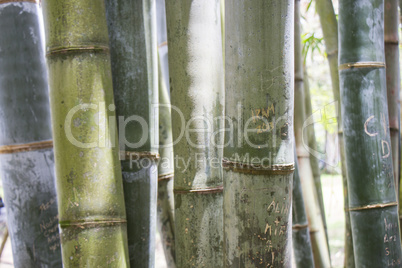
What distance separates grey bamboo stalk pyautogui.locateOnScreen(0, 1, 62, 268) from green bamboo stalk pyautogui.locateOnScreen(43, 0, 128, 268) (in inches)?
23.2

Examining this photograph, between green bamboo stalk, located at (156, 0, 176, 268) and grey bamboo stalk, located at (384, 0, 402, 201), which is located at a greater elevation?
grey bamboo stalk, located at (384, 0, 402, 201)

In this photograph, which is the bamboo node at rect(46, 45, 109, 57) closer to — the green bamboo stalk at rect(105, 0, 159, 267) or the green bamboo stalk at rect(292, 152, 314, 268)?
the green bamboo stalk at rect(105, 0, 159, 267)

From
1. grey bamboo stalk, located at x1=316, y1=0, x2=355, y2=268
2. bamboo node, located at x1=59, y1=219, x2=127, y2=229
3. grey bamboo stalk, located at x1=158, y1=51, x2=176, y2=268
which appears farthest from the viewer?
grey bamboo stalk, located at x1=316, y1=0, x2=355, y2=268

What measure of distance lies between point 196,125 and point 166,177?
0.64 metres

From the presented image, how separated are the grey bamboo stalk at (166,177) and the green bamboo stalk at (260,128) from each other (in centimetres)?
83

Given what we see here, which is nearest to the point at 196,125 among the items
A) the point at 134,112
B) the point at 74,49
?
the point at 134,112

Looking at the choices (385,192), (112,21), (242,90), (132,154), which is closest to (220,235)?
(132,154)

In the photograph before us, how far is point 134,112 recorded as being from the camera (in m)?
1.45

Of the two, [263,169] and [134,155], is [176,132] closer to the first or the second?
[134,155]

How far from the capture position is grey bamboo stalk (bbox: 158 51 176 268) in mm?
1930

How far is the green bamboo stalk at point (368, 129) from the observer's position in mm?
1558

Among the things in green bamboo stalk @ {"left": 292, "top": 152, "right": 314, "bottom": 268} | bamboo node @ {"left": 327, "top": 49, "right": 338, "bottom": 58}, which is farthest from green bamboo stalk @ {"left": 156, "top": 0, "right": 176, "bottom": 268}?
bamboo node @ {"left": 327, "top": 49, "right": 338, "bottom": 58}

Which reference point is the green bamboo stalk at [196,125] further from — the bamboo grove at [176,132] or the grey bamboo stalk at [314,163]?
the grey bamboo stalk at [314,163]

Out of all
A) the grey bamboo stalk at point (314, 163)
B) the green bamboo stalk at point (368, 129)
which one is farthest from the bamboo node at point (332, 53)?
the green bamboo stalk at point (368, 129)
